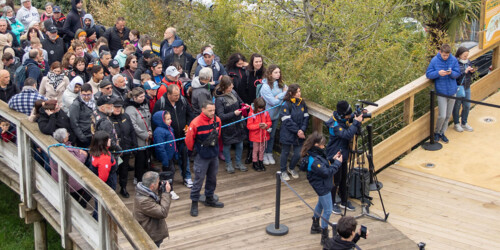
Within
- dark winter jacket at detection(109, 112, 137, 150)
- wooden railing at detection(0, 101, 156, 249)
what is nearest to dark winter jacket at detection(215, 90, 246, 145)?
dark winter jacket at detection(109, 112, 137, 150)

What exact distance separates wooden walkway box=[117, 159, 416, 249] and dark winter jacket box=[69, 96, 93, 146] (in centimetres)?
107

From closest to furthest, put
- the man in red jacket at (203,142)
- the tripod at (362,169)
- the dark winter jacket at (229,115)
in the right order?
the tripod at (362,169) < the man in red jacket at (203,142) < the dark winter jacket at (229,115)

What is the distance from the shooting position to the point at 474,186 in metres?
9.66

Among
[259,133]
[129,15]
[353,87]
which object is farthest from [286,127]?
[129,15]

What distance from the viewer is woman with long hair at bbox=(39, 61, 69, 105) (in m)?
9.99

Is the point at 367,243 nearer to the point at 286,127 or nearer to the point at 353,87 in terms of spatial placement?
the point at 286,127

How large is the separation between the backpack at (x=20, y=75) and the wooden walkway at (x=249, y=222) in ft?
8.73

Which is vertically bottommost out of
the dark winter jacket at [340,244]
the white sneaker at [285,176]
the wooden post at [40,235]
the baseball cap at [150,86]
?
the wooden post at [40,235]

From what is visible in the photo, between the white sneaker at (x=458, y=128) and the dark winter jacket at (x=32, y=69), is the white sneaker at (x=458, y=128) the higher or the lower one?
the lower one

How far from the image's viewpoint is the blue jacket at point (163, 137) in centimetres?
946

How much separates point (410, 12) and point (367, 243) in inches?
297

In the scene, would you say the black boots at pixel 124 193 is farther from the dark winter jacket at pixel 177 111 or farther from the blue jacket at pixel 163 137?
the dark winter jacket at pixel 177 111

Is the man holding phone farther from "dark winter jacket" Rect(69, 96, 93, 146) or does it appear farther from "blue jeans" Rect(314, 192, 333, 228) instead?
"dark winter jacket" Rect(69, 96, 93, 146)

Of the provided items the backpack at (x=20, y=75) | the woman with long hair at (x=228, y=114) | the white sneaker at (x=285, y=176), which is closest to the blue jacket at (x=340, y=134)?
the white sneaker at (x=285, y=176)
